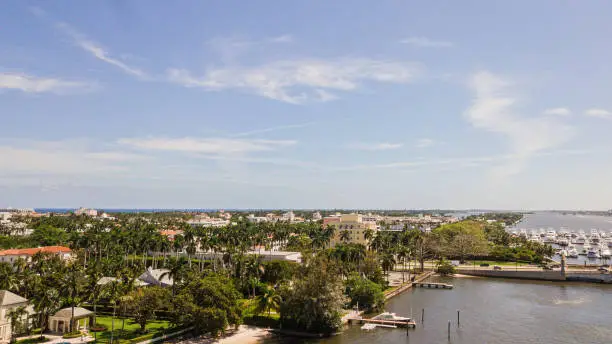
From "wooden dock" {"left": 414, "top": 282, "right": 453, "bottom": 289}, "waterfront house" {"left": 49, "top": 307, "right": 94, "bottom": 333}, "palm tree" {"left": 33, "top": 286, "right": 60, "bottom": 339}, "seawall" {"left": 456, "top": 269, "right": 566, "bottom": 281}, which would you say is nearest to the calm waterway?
"wooden dock" {"left": 414, "top": 282, "right": 453, "bottom": 289}

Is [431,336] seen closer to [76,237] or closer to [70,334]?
[70,334]

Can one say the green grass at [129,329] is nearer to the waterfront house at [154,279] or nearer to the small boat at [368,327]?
the waterfront house at [154,279]

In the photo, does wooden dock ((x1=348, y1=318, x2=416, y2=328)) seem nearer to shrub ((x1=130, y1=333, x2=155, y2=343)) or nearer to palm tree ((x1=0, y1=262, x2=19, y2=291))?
shrub ((x1=130, y1=333, x2=155, y2=343))

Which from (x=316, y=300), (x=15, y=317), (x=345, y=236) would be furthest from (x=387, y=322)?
(x=345, y=236)

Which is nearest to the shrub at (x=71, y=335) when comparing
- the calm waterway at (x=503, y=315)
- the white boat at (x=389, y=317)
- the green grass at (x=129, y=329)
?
the green grass at (x=129, y=329)

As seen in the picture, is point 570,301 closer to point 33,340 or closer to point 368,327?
point 368,327
